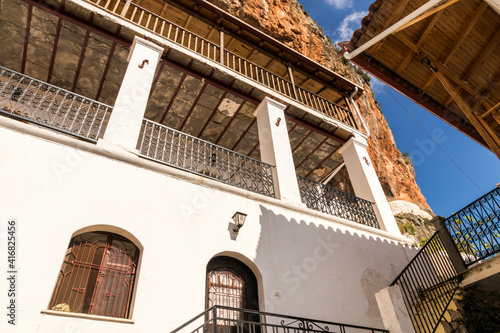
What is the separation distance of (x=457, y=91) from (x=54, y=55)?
32.3 feet

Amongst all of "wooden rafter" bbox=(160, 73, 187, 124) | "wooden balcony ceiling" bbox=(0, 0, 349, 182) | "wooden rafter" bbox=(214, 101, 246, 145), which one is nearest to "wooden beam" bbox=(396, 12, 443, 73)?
"wooden balcony ceiling" bbox=(0, 0, 349, 182)

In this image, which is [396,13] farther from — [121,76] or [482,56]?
[121,76]

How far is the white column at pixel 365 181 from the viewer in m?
8.61

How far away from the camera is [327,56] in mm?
18828

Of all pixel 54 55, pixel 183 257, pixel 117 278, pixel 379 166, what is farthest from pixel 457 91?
pixel 379 166

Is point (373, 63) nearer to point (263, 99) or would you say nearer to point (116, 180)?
point (263, 99)

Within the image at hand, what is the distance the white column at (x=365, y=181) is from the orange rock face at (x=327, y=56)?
8466 millimetres

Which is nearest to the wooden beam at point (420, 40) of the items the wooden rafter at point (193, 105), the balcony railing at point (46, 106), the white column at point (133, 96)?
the wooden rafter at point (193, 105)

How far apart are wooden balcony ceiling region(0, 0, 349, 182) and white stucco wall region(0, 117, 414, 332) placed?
347 centimetres

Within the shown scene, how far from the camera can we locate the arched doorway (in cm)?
536

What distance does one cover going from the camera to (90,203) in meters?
4.78

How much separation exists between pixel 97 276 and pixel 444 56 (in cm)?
821

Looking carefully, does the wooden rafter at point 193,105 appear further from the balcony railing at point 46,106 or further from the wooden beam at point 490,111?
the wooden beam at point 490,111

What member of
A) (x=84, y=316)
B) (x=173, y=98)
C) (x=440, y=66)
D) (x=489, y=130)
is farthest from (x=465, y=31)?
(x=84, y=316)
